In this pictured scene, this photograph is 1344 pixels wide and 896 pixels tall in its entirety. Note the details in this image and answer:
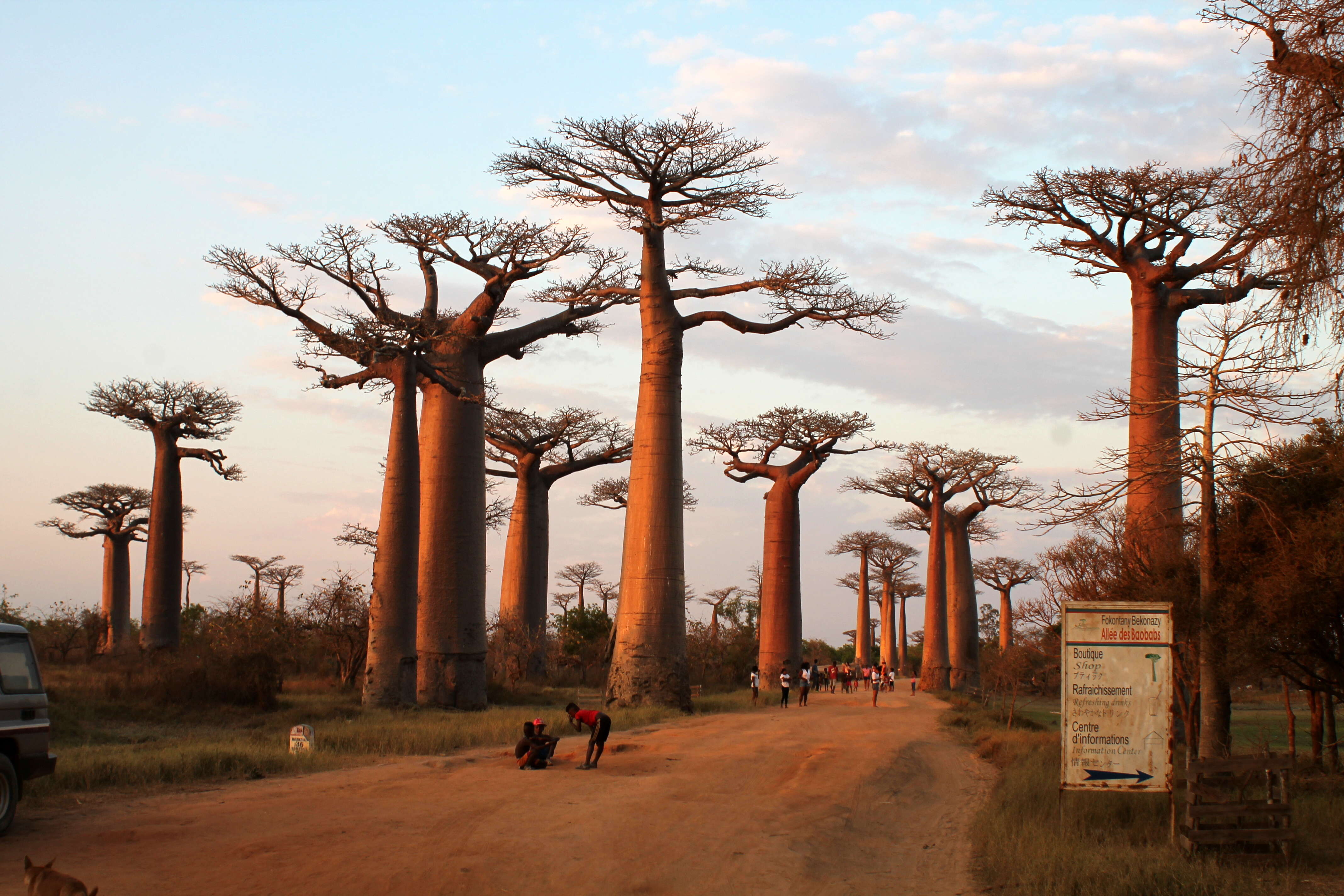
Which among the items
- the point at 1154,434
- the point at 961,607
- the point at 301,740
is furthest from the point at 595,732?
the point at 961,607

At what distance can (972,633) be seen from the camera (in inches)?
1213

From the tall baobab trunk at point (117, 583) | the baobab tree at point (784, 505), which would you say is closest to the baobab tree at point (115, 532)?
the tall baobab trunk at point (117, 583)

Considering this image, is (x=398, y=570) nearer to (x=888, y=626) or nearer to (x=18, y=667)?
(x=18, y=667)

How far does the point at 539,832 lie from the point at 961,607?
26.4 meters

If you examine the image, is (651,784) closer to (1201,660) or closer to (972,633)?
(1201,660)

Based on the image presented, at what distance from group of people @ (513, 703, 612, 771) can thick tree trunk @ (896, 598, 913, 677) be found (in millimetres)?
38999

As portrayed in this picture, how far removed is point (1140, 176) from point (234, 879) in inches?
497

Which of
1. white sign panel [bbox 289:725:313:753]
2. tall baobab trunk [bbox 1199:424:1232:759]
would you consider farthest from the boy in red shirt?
tall baobab trunk [bbox 1199:424:1232:759]

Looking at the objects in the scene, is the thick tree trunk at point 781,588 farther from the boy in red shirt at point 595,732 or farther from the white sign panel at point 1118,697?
the white sign panel at point 1118,697

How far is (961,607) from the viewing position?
102 feet

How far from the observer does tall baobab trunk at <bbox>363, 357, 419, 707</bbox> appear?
1510cm

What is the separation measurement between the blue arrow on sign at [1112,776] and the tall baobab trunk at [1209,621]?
2.49 ft

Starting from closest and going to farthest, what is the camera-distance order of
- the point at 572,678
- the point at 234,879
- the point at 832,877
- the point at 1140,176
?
the point at 234,879
the point at 832,877
the point at 1140,176
the point at 572,678

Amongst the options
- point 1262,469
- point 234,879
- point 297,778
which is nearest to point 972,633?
point 1262,469
